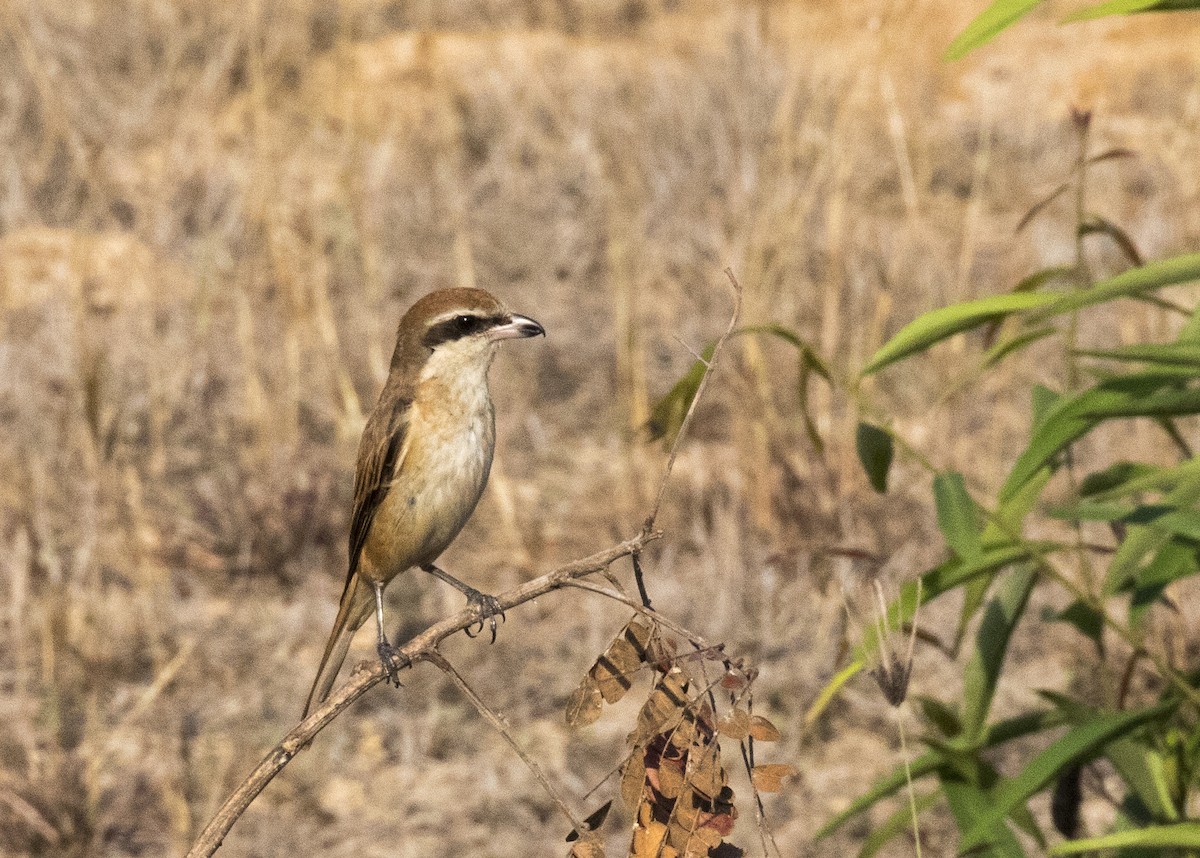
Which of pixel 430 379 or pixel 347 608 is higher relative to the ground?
pixel 430 379

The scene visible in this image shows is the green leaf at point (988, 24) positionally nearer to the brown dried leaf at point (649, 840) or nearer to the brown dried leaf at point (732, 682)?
the brown dried leaf at point (732, 682)

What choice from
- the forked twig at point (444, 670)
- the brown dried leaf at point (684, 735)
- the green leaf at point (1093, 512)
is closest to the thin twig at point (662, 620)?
the forked twig at point (444, 670)

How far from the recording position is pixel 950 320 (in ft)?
9.67

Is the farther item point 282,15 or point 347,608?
point 282,15

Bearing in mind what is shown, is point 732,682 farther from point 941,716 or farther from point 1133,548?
point 941,716

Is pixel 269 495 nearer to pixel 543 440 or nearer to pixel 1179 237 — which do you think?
pixel 543 440

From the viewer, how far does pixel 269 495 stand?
6285mm

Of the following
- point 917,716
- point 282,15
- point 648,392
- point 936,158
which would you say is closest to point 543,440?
point 648,392

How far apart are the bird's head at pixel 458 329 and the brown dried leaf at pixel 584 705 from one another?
5.81 feet

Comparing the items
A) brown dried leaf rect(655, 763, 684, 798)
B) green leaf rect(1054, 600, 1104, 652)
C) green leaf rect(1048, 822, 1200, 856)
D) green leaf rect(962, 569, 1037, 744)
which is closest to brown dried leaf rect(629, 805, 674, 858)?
brown dried leaf rect(655, 763, 684, 798)

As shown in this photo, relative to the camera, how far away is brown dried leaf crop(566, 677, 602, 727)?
181cm

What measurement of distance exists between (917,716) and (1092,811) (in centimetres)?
67

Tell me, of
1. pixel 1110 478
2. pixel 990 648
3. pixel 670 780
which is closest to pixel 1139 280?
pixel 1110 478

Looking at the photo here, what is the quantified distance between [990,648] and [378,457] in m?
1.51
